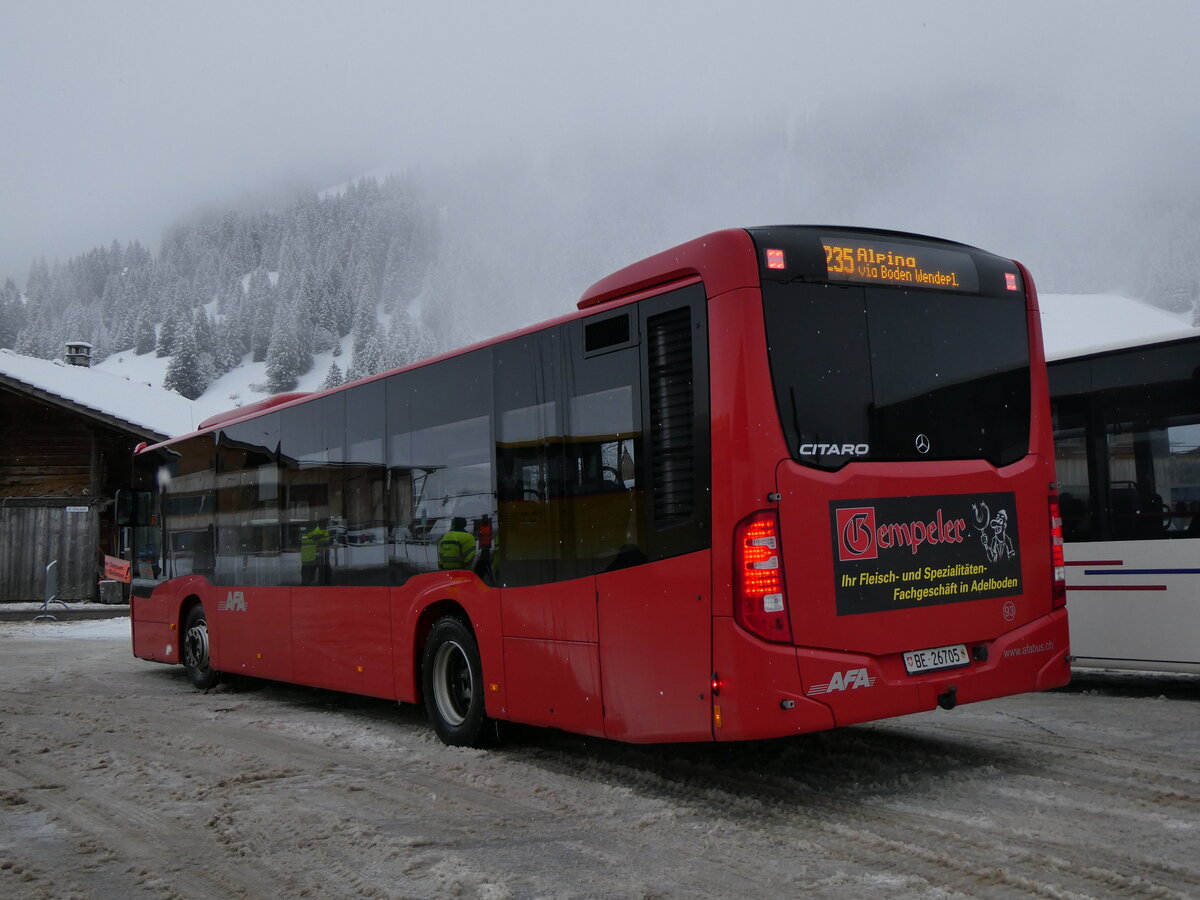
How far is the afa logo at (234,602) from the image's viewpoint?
36.2 feet

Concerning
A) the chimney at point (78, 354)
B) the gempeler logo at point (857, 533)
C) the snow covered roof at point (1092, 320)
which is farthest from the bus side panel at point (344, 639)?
the snow covered roof at point (1092, 320)

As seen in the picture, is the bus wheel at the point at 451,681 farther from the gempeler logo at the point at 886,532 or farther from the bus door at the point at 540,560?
the gempeler logo at the point at 886,532

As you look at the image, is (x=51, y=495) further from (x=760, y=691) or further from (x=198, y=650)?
(x=760, y=691)

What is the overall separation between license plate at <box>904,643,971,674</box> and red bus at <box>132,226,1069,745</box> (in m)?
0.02

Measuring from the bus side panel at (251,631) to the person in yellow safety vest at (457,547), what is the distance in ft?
9.49

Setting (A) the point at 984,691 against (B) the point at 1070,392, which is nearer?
(A) the point at 984,691

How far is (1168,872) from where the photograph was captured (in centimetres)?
439

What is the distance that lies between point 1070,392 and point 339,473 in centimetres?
642

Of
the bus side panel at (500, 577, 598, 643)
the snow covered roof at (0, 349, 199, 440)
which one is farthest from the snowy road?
the snow covered roof at (0, 349, 199, 440)

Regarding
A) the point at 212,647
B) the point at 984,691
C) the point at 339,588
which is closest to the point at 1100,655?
the point at 984,691

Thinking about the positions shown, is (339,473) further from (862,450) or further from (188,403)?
(188,403)

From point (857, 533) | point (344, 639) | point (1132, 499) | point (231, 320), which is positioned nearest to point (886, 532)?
point (857, 533)

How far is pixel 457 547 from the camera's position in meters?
7.62

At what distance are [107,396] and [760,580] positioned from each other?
1207 inches
